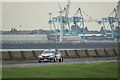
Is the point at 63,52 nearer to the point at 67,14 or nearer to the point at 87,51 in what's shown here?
the point at 87,51

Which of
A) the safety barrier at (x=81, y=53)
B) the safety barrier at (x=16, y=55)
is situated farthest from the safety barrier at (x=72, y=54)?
the safety barrier at (x=16, y=55)

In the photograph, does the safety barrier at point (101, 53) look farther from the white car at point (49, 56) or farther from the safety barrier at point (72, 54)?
the white car at point (49, 56)

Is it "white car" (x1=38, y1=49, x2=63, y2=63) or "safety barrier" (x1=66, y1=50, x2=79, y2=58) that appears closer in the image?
"white car" (x1=38, y1=49, x2=63, y2=63)

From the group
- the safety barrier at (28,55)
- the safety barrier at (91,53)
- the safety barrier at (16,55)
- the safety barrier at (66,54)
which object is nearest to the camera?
the safety barrier at (66,54)

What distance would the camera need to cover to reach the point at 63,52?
127 ft

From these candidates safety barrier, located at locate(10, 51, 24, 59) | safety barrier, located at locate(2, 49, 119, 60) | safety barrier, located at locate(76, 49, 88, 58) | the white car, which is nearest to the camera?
the white car

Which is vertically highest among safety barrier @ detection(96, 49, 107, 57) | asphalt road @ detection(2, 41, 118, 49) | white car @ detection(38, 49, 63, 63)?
white car @ detection(38, 49, 63, 63)

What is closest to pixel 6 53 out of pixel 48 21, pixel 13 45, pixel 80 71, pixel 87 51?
pixel 87 51

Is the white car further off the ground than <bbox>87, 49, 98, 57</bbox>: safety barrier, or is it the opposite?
the white car

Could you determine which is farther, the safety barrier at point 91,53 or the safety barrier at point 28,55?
the safety barrier at point 91,53

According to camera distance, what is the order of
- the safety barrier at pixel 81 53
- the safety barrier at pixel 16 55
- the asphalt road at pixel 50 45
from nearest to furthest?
the safety barrier at pixel 16 55
the safety barrier at pixel 81 53
the asphalt road at pixel 50 45

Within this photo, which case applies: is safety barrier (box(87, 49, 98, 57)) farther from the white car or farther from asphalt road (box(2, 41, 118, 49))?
asphalt road (box(2, 41, 118, 49))

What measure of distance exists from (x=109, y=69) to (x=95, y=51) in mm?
31669

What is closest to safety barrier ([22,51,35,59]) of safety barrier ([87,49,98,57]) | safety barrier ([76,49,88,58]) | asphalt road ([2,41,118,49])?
safety barrier ([76,49,88,58])
